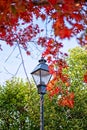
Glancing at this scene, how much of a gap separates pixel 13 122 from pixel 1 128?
3.95ft

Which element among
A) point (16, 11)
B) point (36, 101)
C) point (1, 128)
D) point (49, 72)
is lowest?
point (16, 11)

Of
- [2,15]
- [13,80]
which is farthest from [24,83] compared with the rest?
[2,15]

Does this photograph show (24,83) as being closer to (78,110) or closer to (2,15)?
(78,110)

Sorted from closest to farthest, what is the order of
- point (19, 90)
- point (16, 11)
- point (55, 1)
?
point (16, 11) < point (55, 1) < point (19, 90)

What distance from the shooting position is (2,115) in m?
37.0

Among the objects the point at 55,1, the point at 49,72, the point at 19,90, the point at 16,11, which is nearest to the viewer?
the point at 16,11

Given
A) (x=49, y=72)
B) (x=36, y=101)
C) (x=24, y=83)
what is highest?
(x=24, y=83)

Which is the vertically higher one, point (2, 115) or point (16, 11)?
point (2, 115)

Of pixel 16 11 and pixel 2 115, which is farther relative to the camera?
pixel 2 115

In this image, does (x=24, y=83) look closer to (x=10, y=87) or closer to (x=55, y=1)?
(x=10, y=87)

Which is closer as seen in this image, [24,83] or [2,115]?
[2,115]

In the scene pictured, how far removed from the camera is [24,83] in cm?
4038

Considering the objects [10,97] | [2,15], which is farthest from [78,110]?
[2,15]

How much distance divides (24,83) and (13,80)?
1127mm
